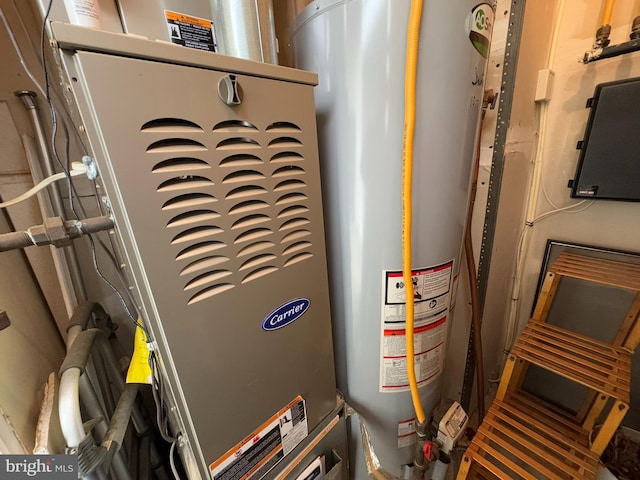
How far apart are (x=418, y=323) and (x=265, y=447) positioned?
0.45 meters

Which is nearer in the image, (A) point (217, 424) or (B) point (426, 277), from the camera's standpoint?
(A) point (217, 424)

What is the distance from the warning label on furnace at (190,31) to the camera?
1.73 ft

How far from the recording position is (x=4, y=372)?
48 centimetres

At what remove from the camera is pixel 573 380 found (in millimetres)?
877

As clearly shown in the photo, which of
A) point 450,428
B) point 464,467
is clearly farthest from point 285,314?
point 464,467

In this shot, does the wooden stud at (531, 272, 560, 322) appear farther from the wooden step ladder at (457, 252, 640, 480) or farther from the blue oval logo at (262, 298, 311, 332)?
the blue oval logo at (262, 298, 311, 332)

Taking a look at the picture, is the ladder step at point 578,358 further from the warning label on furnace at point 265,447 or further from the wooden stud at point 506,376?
the warning label on furnace at point 265,447

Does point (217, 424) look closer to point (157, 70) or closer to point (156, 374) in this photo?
point (156, 374)

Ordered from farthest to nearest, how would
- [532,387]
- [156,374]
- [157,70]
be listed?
[532,387]
[156,374]
[157,70]

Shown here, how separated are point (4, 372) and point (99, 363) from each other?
12.0 inches

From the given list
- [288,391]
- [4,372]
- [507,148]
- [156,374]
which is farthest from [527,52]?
[4,372]

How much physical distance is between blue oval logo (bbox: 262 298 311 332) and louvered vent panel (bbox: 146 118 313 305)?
9 cm

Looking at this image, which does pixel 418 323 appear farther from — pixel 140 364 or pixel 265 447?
pixel 140 364

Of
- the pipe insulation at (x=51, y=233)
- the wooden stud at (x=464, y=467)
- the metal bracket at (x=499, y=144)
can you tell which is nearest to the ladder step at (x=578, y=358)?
the metal bracket at (x=499, y=144)
